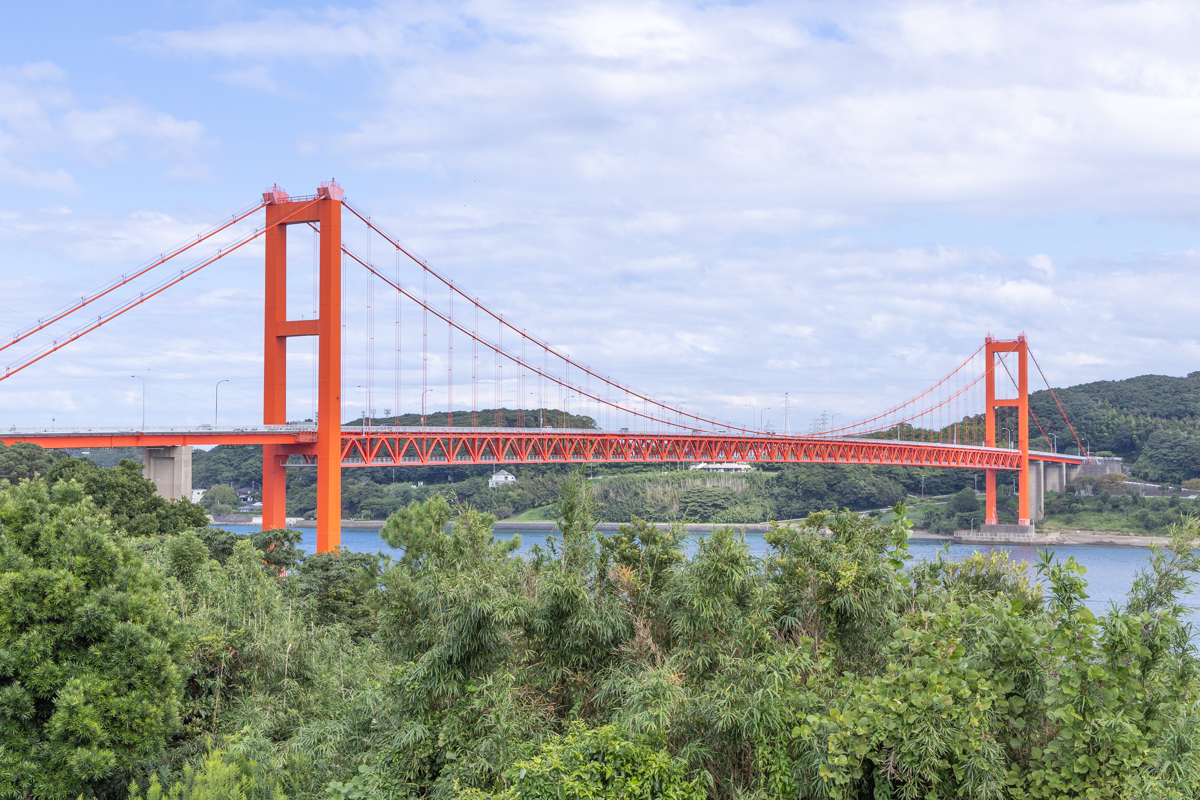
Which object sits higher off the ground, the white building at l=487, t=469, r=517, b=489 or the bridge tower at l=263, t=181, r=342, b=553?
the bridge tower at l=263, t=181, r=342, b=553

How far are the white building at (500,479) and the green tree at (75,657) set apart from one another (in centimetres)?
4545

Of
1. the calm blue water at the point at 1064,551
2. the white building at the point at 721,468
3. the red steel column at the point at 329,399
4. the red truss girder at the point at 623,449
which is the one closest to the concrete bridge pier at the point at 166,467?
the red steel column at the point at 329,399

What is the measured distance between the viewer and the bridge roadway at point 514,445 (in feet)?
92.9

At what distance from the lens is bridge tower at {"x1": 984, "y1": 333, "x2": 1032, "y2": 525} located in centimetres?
5814

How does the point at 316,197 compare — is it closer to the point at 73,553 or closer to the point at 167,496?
the point at 167,496

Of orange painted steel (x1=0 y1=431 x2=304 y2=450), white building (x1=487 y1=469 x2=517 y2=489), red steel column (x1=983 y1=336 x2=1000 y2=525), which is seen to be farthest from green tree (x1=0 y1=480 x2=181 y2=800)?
red steel column (x1=983 y1=336 x2=1000 y2=525)

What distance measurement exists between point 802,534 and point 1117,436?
7964 cm

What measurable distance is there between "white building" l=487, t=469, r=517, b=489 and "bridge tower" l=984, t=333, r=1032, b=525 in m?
30.1

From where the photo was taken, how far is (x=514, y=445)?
113 feet

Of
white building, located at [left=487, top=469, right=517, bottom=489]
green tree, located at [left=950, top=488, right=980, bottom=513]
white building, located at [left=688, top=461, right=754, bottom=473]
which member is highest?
white building, located at [left=688, top=461, right=754, bottom=473]

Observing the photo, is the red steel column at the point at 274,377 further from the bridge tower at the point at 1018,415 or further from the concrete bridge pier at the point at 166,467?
the bridge tower at the point at 1018,415

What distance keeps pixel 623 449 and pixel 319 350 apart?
13.6 meters

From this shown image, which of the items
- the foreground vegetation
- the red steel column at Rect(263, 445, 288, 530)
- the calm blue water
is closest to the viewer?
the foreground vegetation

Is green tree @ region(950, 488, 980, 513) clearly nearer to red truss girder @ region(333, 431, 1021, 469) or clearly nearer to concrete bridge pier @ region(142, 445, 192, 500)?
red truss girder @ region(333, 431, 1021, 469)
